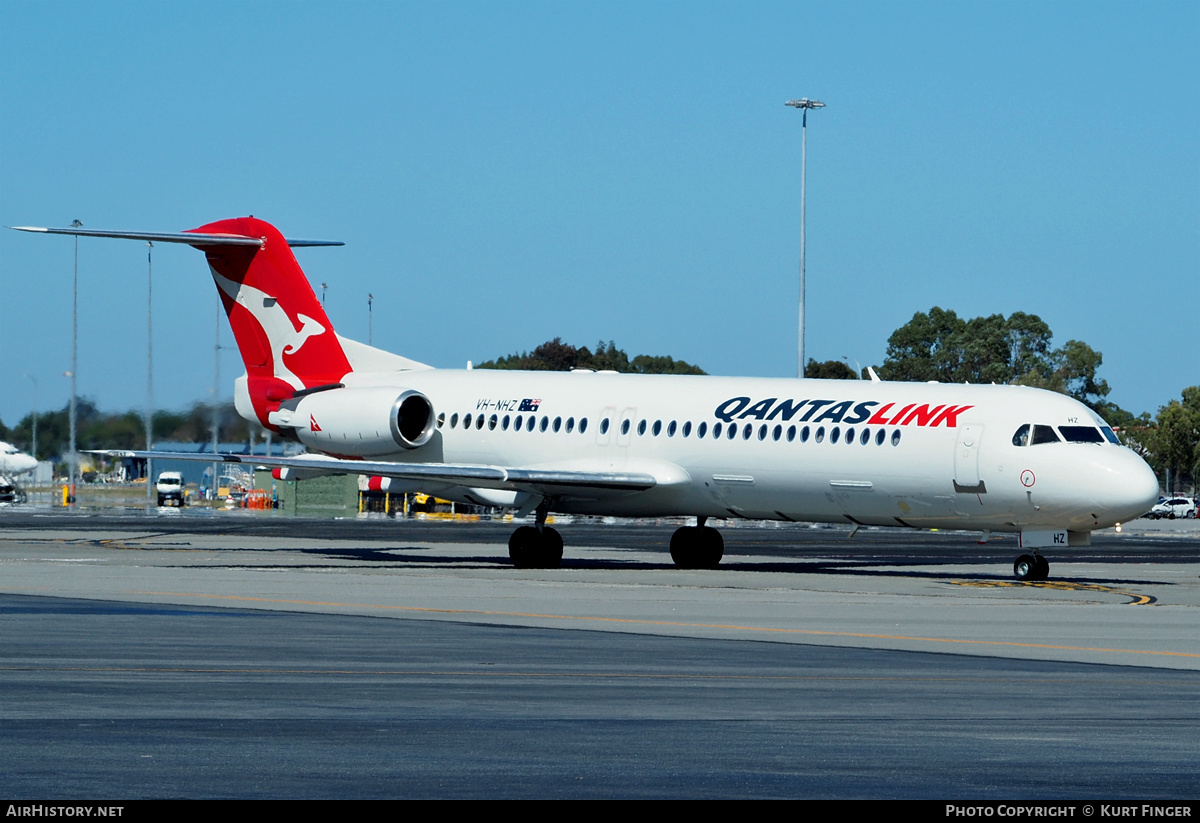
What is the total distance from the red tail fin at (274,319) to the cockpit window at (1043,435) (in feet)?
50.8

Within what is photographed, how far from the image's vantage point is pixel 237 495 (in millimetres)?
85500

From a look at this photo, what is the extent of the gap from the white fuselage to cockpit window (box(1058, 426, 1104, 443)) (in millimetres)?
88

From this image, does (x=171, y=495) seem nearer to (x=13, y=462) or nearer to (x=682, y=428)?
(x=13, y=462)

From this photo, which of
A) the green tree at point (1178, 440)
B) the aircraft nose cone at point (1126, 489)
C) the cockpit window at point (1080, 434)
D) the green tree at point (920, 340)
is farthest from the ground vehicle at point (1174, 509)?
the aircraft nose cone at point (1126, 489)

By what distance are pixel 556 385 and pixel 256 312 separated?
7348mm

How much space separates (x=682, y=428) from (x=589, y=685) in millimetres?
18859

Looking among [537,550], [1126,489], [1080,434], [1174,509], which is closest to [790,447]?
[1080,434]

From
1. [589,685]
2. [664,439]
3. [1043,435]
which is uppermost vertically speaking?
[1043,435]

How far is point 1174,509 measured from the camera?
290 ft

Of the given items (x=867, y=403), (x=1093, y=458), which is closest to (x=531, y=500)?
(x=867, y=403)

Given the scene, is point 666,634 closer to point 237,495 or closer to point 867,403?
point 867,403

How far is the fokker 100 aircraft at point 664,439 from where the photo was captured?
1114 inches

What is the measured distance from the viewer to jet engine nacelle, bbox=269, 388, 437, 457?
1361 inches

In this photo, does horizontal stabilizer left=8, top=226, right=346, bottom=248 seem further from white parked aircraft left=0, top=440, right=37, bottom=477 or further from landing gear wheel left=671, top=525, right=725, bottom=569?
white parked aircraft left=0, top=440, right=37, bottom=477
